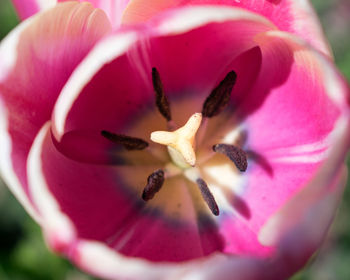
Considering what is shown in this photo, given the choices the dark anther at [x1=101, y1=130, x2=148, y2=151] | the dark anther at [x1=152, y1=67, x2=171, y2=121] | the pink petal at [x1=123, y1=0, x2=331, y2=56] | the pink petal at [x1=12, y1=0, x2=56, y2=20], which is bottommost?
the dark anther at [x1=101, y1=130, x2=148, y2=151]

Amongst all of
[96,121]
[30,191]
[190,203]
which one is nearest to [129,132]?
[96,121]

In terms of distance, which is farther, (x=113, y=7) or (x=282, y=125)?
(x=282, y=125)

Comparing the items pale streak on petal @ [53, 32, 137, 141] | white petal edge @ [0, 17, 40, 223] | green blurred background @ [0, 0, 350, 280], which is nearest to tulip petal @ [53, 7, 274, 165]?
pale streak on petal @ [53, 32, 137, 141]

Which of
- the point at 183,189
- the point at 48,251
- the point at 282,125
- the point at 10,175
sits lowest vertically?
the point at 48,251

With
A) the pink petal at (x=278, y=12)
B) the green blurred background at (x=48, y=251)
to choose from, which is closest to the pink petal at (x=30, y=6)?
the pink petal at (x=278, y=12)

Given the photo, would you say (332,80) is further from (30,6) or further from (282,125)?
(30,6)

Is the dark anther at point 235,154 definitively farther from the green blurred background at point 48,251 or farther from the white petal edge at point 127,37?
the white petal edge at point 127,37

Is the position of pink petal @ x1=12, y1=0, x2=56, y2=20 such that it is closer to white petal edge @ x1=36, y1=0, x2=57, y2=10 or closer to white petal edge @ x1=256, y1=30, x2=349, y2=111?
white petal edge @ x1=36, y1=0, x2=57, y2=10

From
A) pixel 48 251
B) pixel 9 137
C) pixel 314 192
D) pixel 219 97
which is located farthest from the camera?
pixel 48 251

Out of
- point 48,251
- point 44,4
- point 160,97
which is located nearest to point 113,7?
point 44,4
